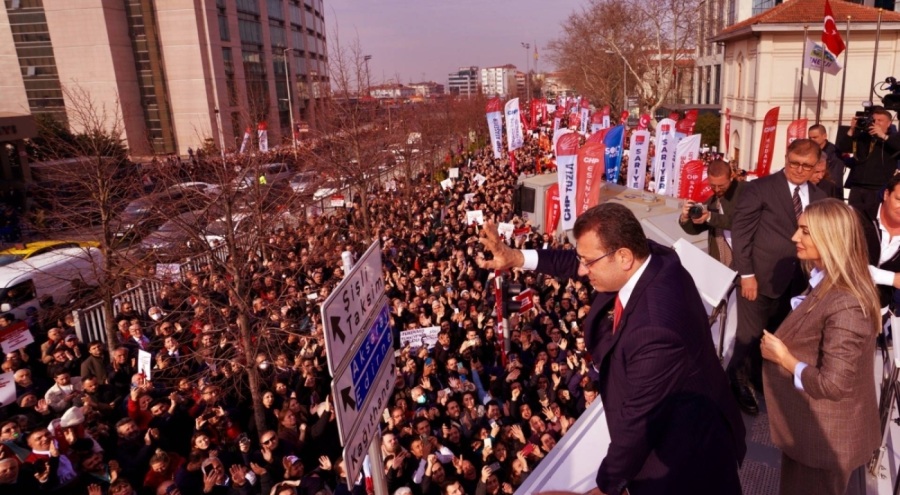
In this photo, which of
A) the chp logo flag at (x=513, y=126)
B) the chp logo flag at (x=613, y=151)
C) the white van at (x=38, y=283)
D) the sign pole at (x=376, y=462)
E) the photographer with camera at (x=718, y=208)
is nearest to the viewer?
the sign pole at (x=376, y=462)

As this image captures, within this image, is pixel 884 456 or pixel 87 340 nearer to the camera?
pixel 884 456

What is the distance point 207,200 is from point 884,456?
8453mm

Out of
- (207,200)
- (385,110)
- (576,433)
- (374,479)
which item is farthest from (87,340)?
(385,110)

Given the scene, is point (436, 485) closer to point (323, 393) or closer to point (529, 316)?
point (323, 393)

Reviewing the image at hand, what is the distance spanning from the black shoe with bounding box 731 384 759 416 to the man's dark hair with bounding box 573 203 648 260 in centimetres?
218

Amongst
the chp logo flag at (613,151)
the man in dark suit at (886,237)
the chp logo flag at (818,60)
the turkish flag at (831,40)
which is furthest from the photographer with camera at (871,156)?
the chp logo flag at (818,60)

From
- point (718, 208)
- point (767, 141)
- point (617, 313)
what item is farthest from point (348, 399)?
point (767, 141)

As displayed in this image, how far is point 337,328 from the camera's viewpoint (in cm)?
227

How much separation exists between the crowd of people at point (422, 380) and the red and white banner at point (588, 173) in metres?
1.99

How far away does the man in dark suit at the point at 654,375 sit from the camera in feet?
6.18

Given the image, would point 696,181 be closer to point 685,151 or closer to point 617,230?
point 685,151

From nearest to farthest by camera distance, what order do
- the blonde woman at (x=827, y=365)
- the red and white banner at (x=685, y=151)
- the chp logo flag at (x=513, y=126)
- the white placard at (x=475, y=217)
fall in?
the blonde woman at (x=827, y=365) → the white placard at (x=475, y=217) → the red and white banner at (x=685, y=151) → the chp logo flag at (x=513, y=126)

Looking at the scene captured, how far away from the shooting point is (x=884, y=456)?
2.94 meters

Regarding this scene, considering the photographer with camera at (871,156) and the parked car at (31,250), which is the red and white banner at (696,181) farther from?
the parked car at (31,250)
